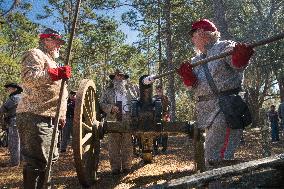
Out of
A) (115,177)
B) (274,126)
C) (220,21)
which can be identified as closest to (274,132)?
(274,126)

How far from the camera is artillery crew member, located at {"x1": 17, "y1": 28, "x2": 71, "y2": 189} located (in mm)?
4148

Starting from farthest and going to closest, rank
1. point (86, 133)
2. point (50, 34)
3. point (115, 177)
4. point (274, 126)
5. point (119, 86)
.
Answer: point (274, 126) < point (119, 86) < point (115, 177) < point (86, 133) < point (50, 34)

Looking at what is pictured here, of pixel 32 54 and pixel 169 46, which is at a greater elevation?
pixel 169 46

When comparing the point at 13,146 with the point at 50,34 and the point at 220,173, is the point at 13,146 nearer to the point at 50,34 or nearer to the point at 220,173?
the point at 50,34

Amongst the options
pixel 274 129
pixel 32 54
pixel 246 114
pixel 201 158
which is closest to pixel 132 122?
pixel 201 158

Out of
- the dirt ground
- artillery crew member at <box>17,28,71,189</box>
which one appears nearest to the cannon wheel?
the dirt ground

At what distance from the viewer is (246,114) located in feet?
12.1

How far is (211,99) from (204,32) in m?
0.69

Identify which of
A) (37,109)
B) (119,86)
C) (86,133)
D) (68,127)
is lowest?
(86,133)

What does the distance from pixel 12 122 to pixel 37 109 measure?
4451 mm

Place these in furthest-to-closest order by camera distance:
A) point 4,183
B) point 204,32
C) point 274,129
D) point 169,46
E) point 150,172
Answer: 1. point 169,46
2. point 274,129
3. point 150,172
4. point 4,183
5. point 204,32

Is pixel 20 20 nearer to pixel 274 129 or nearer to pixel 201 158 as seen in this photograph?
pixel 274 129

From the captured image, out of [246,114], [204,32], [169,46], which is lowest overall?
[246,114]

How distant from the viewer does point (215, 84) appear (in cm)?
385
